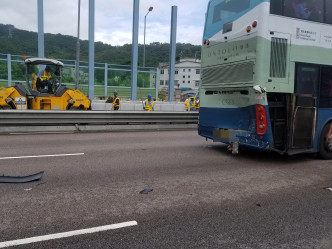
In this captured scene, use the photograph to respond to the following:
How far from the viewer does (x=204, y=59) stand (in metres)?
7.89

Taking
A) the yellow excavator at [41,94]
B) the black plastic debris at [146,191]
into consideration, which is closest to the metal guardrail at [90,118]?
the yellow excavator at [41,94]

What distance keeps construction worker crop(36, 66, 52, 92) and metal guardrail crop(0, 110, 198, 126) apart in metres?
2.65

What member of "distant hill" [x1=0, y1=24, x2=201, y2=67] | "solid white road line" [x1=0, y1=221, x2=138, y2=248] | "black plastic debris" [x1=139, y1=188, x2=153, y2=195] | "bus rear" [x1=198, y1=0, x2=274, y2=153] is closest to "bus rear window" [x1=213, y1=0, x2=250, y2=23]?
"bus rear" [x1=198, y1=0, x2=274, y2=153]

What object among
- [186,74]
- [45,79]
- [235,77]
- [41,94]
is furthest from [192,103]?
[186,74]

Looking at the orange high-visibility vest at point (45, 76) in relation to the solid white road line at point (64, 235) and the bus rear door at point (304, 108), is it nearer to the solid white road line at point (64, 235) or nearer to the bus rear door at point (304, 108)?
the bus rear door at point (304, 108)

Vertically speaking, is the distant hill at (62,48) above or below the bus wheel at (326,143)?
above

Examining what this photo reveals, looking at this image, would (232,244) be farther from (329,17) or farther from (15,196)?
(329,17)

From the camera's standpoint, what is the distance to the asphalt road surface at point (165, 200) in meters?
3.12

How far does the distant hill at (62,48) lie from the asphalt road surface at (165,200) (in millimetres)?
42295

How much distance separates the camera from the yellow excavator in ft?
38.3

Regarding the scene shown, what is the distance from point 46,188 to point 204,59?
17.3 ft

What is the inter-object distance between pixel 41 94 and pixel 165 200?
978 centimetres

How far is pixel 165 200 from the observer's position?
4141 mm

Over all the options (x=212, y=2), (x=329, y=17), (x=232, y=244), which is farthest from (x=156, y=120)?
(x=232, y=244)
